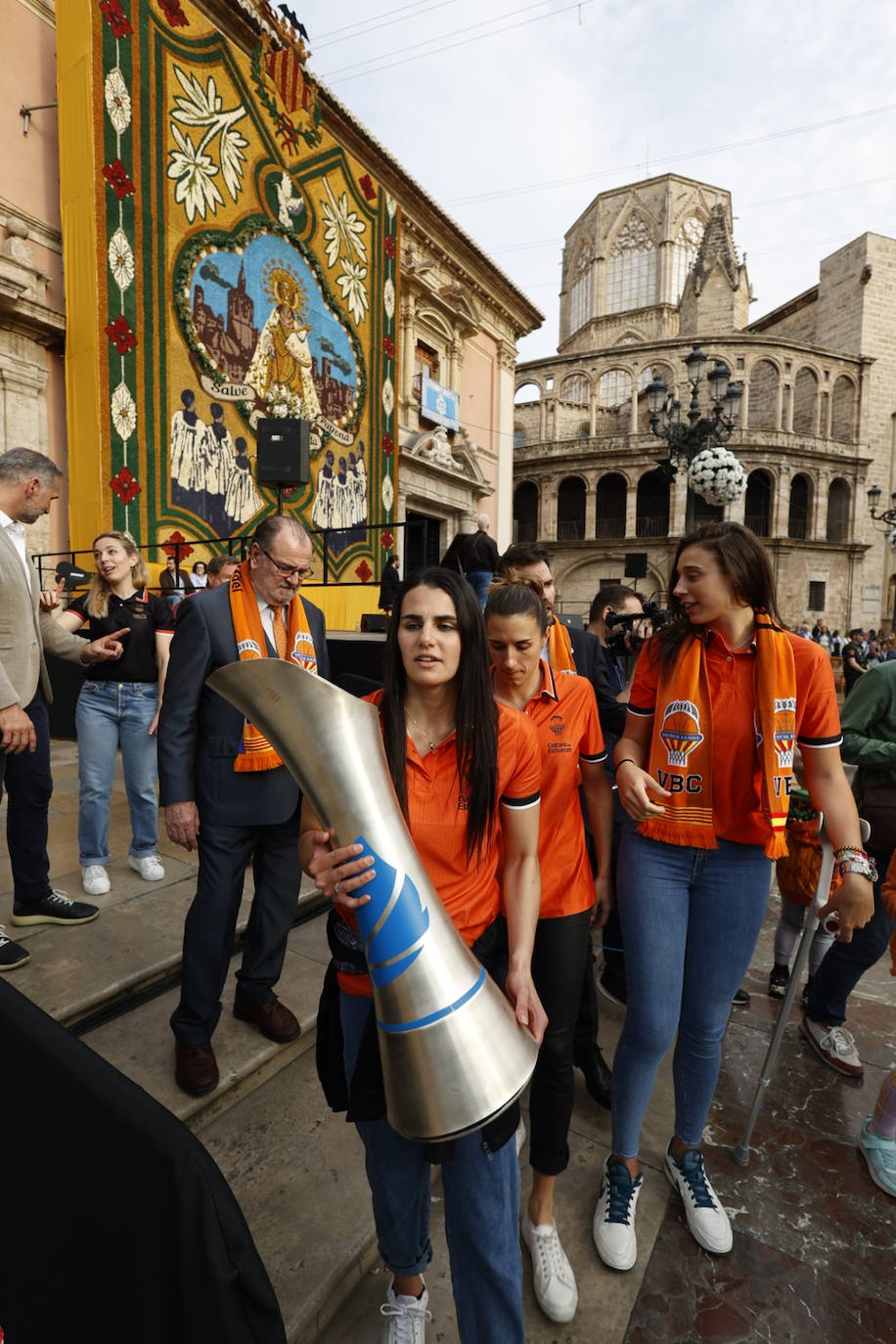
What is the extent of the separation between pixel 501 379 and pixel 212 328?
11.7 metres

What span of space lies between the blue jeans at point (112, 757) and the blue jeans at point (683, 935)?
2.74 metres

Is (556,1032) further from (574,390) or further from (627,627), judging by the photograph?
(574,390)

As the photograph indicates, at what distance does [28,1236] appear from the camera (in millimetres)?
838

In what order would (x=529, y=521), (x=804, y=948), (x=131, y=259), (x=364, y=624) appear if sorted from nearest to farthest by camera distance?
(x=804, y=948)
(x=131, y=259)
(x=364, y=624)
(x=529, y=521)

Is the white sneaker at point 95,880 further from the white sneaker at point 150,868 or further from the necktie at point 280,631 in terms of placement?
the necktie at point 280,631

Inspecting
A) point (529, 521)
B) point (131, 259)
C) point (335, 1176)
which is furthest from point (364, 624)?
point (529, 521)

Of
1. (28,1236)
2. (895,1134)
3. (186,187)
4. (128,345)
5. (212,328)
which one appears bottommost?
(895,1134)

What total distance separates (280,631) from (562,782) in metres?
1.25

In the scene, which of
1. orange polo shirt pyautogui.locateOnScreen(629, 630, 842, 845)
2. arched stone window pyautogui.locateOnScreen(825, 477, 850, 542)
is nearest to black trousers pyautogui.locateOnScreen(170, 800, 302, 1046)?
orange polo shirt pyautogui.locateOnScreen(629, 630, 842, 845)

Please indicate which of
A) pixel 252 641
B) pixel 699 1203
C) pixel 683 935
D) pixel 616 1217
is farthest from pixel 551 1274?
pixel 252 641

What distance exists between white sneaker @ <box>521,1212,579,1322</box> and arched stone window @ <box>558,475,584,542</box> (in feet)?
108

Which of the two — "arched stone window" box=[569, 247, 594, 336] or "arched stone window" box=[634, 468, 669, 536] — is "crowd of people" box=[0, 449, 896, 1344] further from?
"arched stone window" box=[569, 247, 594, 336]

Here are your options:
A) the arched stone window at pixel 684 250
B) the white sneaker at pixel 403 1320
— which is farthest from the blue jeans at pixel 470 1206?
the arched stone window at pixel 684 250

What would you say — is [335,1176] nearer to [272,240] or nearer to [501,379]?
[272,240]
